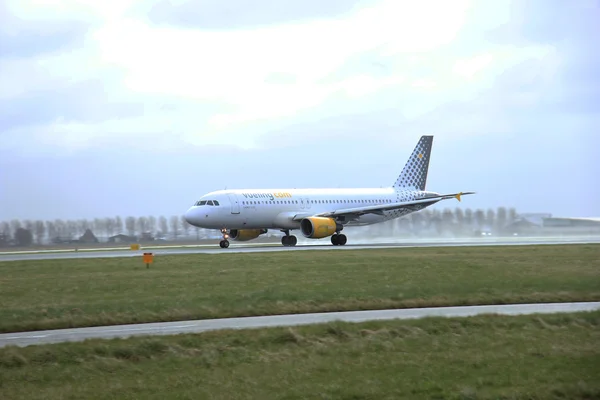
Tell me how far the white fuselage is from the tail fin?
151 inches

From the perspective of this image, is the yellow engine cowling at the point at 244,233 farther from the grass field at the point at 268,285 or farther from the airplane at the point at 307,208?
the grass field at the point at 268,285

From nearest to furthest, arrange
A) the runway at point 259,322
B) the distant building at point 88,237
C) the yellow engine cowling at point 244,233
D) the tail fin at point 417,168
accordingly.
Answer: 1. the runway at point 259,322
2. the yellow engine cowling at point 244,233
3. the tail fin at point 417,168
4. the distant building at point 88,237

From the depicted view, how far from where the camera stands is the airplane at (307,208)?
57.8 metres

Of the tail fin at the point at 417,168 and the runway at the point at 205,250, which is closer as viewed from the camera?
the runway at the point at 205,250

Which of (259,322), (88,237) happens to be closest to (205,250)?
(88,237)

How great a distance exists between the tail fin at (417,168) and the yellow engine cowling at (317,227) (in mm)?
12878

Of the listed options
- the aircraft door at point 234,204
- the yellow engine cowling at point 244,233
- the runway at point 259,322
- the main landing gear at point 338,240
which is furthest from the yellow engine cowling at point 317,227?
the runway at point 259,322

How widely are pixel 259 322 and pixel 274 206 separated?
3799 centimetres

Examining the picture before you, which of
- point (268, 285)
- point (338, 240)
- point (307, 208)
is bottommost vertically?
point (268, 285)

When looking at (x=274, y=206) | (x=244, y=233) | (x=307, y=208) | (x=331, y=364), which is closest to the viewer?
(x=331, y=364)

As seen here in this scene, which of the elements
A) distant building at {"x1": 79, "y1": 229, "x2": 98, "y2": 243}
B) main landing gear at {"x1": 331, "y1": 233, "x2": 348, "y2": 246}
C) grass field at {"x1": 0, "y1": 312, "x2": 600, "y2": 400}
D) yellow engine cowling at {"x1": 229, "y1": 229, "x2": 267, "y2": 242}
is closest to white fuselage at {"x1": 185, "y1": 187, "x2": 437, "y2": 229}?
main landing gear at {"x1": 331, "y1": 233, "x2": 348, "y2": 246}

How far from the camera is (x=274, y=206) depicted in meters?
59.9

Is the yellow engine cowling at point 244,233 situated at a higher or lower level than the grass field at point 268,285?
higher

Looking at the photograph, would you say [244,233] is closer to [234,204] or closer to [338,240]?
[234,204]
